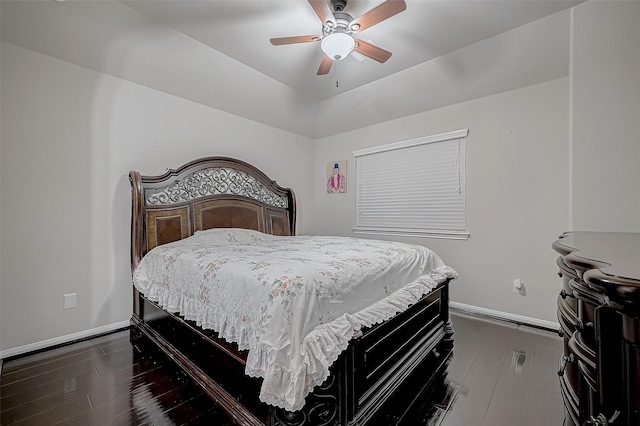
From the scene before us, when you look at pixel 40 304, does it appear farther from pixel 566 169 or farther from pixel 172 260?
pixel 566 169

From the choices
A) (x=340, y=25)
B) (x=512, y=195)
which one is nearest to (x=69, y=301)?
(x=340, y=25)

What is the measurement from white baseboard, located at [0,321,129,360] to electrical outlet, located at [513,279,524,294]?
405 centimetres

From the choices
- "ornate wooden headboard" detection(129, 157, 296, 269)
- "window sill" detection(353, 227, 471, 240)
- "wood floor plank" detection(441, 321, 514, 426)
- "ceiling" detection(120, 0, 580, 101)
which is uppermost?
"ceiling" detection(120, 0, 580, 101)

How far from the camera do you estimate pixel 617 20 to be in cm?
201

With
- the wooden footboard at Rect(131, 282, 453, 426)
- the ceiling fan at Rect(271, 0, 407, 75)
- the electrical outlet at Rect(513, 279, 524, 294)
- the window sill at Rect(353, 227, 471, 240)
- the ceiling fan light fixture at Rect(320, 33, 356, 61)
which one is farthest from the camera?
the window sill at Rect(353, 227, 471, 240)

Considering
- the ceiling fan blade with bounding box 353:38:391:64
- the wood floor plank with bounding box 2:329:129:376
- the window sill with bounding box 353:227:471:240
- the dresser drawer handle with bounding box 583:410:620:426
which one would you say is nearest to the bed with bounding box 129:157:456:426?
the wood floor plank with bounding box 2:329:129:376

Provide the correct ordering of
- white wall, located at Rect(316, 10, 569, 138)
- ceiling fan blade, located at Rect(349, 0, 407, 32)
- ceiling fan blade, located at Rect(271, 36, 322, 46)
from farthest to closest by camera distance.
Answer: white wall, located at Rect(316, 10, 569, 138), ceiling fan blade, located at Rect(271, 36, 322, 46), ceiling fan blade, located at Rect(349, 0, 407, 32)

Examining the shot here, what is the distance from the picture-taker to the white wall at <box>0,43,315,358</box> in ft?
7.31

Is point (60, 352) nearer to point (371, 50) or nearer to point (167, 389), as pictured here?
point (167, 389)

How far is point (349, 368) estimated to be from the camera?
4.49ft

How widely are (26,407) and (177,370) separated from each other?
803 mm

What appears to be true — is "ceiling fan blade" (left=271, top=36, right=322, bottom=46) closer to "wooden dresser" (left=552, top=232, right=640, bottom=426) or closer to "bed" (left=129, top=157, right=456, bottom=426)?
"bed" (left=129, top=157, right=456, bottom=426)

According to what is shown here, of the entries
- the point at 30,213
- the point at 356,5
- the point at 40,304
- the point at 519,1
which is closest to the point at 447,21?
the point at 519,1

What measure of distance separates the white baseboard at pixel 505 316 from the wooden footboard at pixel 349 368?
1.08 metres
